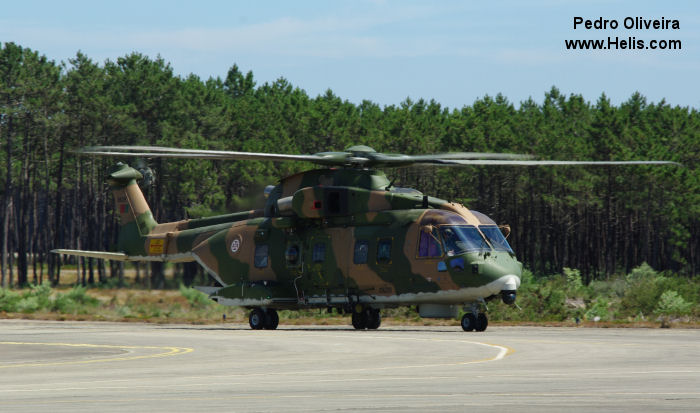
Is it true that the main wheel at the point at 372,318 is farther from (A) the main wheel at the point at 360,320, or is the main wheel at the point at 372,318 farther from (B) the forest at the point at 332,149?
(B) the forest at the point at 332,149

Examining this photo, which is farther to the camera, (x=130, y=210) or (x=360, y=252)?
(x=130, y=210)

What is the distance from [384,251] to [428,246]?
1.55 m

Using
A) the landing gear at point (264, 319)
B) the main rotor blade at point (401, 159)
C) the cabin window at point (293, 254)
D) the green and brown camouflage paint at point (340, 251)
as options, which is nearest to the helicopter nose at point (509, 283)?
the green and brown camouflage paint at point (340, 251)

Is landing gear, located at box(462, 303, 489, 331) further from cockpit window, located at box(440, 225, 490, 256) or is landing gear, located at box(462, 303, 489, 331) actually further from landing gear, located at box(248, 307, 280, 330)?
landing gear, located at box(248, 307, 280, 330)

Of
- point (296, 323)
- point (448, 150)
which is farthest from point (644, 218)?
point (296, 323)

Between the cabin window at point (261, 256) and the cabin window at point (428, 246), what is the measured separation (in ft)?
19.2

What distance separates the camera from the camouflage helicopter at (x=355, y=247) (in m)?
28.3

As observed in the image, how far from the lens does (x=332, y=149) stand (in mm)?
93062

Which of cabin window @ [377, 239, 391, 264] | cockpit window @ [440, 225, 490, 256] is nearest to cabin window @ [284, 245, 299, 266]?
cabin window @ [377, 239, 391, 264]

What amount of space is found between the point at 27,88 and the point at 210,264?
54804 millimetres

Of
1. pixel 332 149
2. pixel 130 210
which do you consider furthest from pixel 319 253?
pixel 332 149

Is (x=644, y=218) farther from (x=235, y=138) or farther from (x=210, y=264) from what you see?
(x=210, y=264)

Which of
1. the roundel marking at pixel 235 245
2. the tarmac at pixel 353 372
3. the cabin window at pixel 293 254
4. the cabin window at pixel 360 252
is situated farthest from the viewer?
the roundel marking at pixel 235 245

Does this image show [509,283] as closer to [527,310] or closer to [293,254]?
[293,254]
